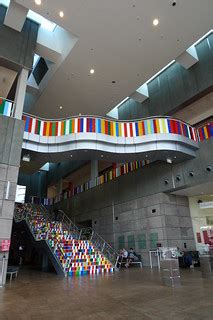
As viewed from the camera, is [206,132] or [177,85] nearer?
[206,132]

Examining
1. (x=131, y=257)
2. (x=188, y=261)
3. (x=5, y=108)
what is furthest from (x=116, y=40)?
(x=188, y=261)

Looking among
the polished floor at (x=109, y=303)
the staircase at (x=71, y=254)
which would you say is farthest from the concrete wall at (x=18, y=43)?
the polished floor at (x=109, y=303)

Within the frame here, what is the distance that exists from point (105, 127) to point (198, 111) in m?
8.06

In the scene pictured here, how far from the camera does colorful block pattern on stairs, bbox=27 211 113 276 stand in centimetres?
1139

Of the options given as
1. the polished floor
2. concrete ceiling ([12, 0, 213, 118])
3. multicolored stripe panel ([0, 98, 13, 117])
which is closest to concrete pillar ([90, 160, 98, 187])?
concrete ceiling ([12, 0, 213, 118])

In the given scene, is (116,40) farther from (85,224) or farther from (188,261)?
(85,224)

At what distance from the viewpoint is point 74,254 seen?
12.4 meters

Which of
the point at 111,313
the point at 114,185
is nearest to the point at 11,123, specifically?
the point at 111,313

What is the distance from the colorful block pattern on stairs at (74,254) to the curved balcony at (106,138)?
490cm

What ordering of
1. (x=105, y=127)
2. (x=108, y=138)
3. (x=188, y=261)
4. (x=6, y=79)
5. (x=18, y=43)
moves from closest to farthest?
(x=108, y=138) < (x=105, y=127) < (x=18, y=43) < (x=188, y=261) < (x=6, y=79)

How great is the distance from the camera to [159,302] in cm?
524

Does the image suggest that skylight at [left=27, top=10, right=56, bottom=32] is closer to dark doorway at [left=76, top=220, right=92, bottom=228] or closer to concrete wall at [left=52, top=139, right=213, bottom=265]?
concrete wall at [left=52, top=139, right=213, bottom=265]

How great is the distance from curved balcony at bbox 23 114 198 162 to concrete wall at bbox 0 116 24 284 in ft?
4.02

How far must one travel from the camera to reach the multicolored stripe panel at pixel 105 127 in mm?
12266
